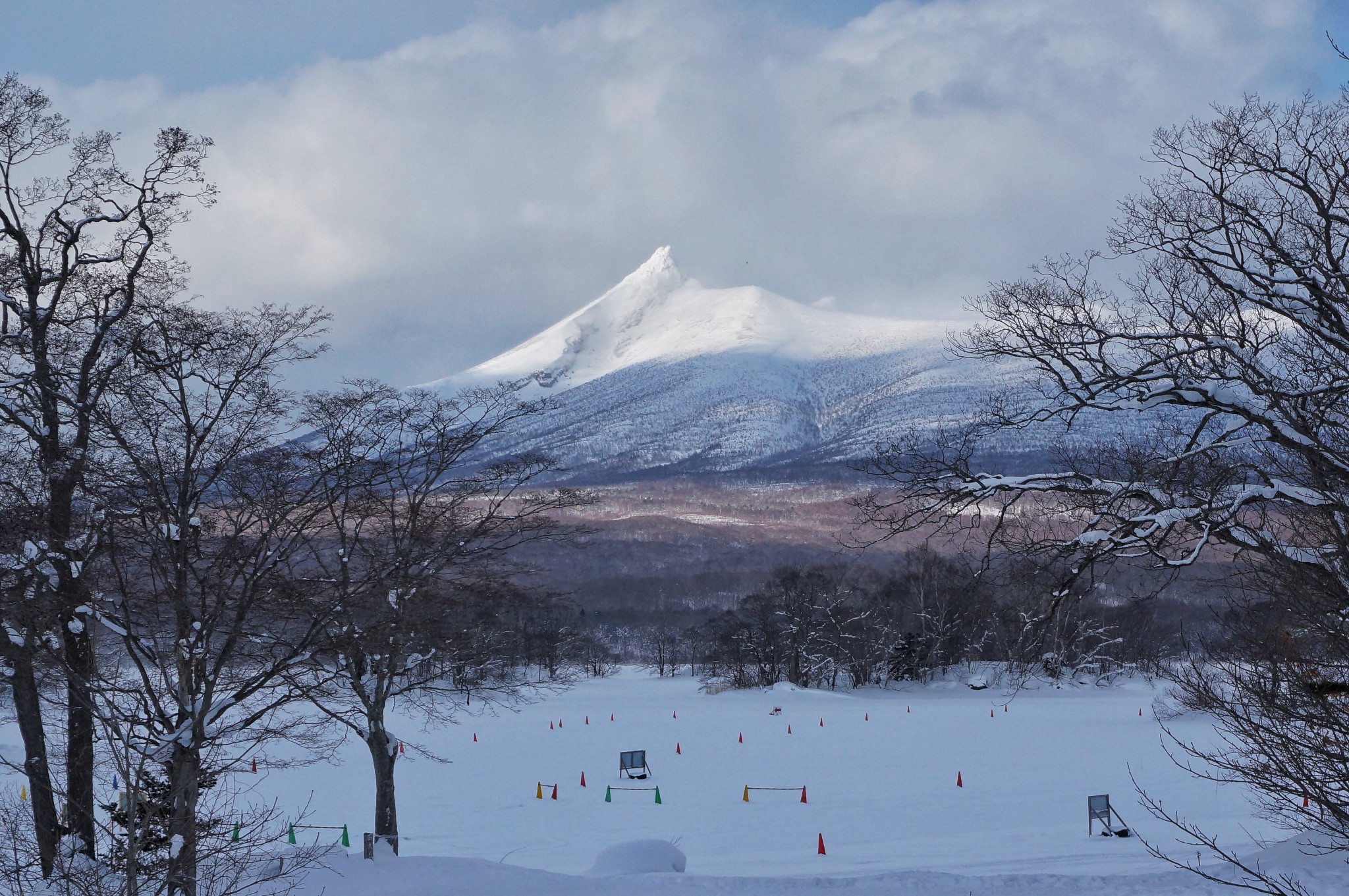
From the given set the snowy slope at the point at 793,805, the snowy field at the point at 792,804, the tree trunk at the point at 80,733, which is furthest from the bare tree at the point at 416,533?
the tree trunk at the point at 80,733

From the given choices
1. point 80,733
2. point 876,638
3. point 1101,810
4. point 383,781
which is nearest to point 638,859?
point 383,781

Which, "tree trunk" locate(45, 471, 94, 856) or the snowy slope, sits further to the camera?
the snowy slope

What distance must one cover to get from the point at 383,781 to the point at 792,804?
39.8 feet

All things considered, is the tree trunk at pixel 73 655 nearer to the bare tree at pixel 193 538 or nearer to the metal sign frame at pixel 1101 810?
the bare tree at pixel 193 538

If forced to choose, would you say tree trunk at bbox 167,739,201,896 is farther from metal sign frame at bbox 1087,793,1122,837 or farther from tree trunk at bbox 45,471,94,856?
metal sign frame at bbox 1087,793,1122,837

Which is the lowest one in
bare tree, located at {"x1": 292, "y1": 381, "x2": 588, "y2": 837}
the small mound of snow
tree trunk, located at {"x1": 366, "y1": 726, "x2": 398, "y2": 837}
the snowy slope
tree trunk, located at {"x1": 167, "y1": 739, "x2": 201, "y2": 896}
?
the snowy slope

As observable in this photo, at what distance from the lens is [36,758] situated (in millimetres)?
12750

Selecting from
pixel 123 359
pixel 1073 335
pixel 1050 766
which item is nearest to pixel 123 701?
pixel 123 359

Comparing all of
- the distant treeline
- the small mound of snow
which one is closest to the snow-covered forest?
the small mound of snow

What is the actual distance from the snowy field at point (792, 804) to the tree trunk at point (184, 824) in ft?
12.5

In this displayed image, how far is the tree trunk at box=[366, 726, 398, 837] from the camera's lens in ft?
59.6

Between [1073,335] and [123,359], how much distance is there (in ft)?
34.8

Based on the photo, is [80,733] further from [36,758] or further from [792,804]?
[792,804]

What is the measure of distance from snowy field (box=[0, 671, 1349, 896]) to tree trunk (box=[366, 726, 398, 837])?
6.07ft
